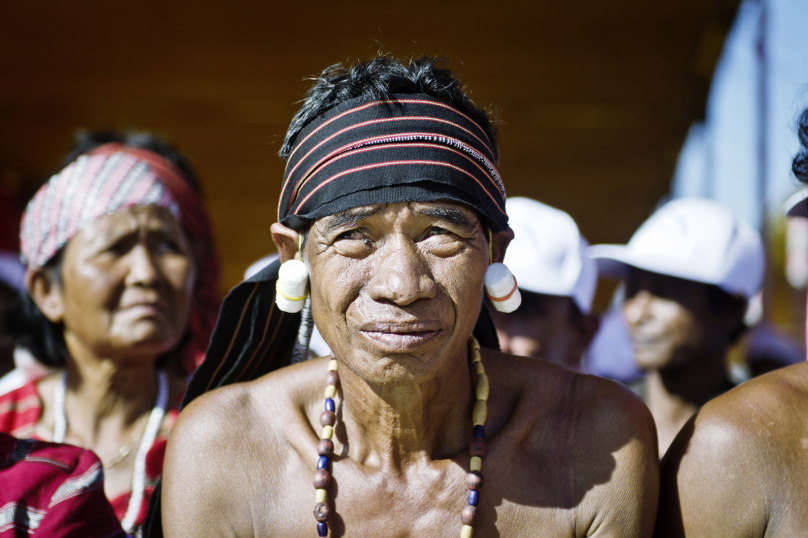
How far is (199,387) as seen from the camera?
7.94ft

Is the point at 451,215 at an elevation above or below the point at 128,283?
above

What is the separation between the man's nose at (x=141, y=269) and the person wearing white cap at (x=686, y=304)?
7.63 ft

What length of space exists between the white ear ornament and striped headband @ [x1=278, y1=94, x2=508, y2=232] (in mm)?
136

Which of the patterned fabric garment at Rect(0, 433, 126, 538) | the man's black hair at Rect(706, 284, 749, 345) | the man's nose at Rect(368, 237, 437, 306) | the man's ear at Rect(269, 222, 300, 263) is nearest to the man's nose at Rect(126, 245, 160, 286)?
the patterned fabric garment at Rect(0, 433, 126, 538)

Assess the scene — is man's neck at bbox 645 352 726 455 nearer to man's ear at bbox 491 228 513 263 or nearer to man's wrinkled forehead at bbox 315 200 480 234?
man's ear at bbox 491 228 513 263

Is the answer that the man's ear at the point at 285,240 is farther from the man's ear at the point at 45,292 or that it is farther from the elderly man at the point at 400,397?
the man's ear at the point at 45,292

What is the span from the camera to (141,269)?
3.04 metres

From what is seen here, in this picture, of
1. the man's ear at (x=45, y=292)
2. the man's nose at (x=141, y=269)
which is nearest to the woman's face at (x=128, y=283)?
the man's nose at (x=141, y=269)

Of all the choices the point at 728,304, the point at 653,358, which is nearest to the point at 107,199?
the point at 653,358

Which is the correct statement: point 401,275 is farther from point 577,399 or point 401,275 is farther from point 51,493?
point 51,493

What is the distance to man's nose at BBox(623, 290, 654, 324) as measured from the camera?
3.88m

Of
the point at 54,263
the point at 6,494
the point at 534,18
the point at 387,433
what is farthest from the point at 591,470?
the point at 534,18

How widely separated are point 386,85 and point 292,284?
1.93 ft

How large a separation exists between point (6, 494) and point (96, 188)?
5.02 ft
